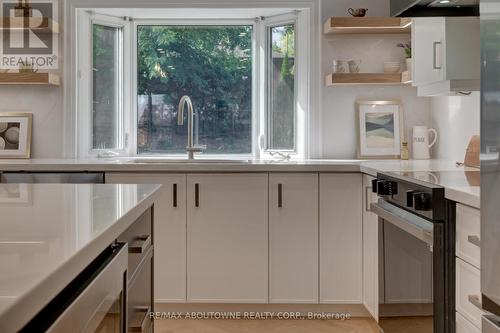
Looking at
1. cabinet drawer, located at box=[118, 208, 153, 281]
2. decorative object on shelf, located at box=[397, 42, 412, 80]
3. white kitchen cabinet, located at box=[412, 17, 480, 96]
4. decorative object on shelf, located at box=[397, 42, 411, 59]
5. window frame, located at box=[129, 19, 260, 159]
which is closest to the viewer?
cabinet drawer, located at box=[118, 208, 153, 281]

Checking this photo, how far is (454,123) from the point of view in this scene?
334 centimetres

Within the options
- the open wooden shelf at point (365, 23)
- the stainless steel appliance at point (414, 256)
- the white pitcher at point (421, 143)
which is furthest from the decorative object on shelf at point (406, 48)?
the stainless steel appliance at point (414, 256)

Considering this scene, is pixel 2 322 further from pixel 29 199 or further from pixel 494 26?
pixel 494 26

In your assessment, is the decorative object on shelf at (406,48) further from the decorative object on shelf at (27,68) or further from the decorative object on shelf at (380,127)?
the decorative object on shelf at (27,68)

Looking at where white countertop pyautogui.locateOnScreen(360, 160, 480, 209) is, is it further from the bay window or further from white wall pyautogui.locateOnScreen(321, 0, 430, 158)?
the bay window

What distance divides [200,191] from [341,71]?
4.30 feet

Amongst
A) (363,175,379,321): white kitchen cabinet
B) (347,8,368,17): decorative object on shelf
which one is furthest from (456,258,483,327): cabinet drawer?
(347,8,368,17): decorative object on shelf

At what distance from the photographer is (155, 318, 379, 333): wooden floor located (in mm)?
3092

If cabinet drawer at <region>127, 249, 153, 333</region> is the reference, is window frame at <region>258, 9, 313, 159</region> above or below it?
above

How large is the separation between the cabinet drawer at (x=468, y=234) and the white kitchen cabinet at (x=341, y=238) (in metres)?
1.36

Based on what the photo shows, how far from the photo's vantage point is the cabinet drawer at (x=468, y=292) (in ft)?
5.48

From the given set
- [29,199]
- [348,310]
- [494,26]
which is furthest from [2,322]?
[348,310]

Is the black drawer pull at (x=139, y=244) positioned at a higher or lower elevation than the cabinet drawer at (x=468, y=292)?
higher

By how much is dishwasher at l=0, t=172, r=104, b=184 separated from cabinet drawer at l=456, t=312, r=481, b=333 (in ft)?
7.27
